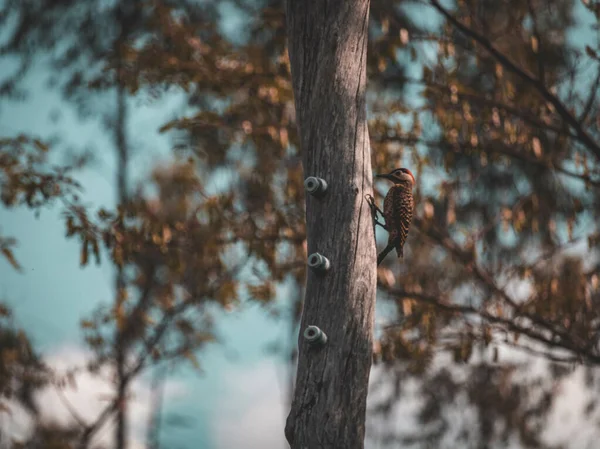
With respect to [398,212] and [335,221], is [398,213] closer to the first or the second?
[398,212]

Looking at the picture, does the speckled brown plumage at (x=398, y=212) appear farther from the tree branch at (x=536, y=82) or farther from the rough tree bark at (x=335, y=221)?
the tree branch at (x=536, y=82)

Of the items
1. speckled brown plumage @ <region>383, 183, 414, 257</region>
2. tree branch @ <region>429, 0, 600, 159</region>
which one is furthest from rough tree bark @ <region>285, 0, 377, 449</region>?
tree branch @ <region>429, 0, 600, 159</region>

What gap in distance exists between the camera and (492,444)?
12008 millimetres

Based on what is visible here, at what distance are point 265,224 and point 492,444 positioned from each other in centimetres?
778

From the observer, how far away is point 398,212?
3789 mm

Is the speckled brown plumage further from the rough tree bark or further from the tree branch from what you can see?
the tree branch

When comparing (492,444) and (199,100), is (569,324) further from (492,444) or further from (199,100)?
(492,444)

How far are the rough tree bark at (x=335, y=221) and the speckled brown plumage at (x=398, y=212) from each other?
1.01 ft

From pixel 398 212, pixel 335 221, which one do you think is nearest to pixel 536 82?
pixel 398 212

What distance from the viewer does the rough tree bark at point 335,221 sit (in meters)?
3.13

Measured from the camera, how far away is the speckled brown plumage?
378cm

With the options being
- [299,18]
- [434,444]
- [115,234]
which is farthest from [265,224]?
[434,444]

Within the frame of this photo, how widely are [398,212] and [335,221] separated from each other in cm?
57

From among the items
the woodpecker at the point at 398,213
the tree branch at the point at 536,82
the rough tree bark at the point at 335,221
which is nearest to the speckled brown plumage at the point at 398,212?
the woodpecker at the point at 398,213
